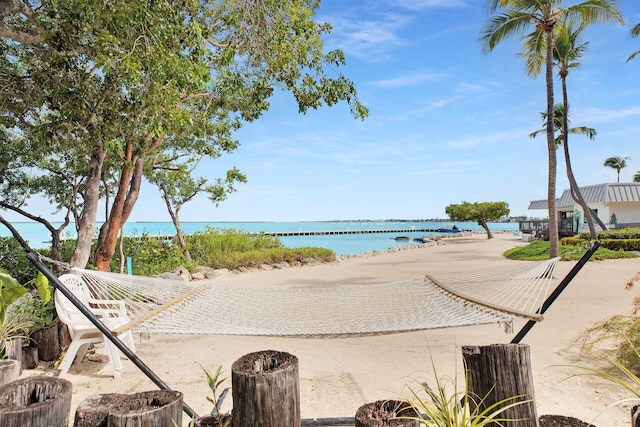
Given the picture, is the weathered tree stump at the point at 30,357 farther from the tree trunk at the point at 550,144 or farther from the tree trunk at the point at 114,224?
the tree trunk at the point at 550,144

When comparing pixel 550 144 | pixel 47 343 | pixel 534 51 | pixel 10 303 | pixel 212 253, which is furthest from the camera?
pixel 534 51

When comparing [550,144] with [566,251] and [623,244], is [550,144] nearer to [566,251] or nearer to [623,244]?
[566,251]

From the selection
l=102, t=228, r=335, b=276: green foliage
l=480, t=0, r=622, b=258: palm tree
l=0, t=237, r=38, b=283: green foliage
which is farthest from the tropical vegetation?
l=0, t=237, r=38, b=283: green foliage

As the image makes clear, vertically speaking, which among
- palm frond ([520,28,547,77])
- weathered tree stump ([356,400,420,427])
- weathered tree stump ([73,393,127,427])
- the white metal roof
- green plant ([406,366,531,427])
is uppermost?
palm frond ([520,28,547,77])

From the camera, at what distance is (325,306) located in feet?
9.31

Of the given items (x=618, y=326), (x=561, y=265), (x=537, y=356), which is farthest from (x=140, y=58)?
(x=561, y=265)

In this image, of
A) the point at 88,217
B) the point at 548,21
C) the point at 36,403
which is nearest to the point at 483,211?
the point at 548,21

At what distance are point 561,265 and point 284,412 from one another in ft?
26.9

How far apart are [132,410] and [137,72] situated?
1971mm

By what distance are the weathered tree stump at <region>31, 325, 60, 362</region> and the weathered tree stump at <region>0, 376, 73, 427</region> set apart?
196 cm

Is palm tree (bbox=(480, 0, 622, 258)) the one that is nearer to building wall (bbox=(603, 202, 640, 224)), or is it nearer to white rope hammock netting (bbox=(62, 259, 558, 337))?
white rope hammock netting (bbox=(62, 259, 558, 337))

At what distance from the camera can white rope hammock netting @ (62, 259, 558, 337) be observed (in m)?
1.96

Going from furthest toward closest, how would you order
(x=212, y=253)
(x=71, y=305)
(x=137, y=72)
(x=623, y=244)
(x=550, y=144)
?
(x=623, y=244)
(x=212, y=253)
(x=550, y=144)
(x=71, y=305)
(x=137, y=72)

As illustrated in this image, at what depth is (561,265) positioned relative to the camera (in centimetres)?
784
